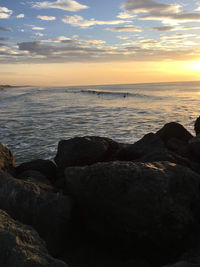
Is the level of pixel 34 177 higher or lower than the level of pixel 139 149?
lower

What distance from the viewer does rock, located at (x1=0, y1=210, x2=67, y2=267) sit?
263 centimetres

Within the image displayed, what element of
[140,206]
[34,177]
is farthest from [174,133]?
[140,206]

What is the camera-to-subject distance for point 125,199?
4246 millimetres

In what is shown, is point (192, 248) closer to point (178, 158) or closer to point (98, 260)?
point (98, 260)

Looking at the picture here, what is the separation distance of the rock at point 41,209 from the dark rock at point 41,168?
2.39 meters

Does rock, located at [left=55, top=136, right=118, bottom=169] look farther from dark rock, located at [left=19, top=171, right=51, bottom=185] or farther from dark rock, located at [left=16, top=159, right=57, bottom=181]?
dark rock, located at [left=19, top=171, right=51, bottom=185]

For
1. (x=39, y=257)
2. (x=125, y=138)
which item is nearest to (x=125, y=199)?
(x=39, y=257)

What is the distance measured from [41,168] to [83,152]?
1.26 meters

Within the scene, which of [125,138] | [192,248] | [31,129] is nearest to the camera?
[192,248]

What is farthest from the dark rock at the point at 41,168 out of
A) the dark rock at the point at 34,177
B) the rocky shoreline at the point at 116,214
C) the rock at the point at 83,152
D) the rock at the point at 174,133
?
the rock at the point at 174,133

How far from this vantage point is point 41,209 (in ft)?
14.3

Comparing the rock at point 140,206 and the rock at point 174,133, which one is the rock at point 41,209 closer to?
the rock at point 140,206

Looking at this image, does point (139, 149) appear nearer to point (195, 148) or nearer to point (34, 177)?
point (195, 148)

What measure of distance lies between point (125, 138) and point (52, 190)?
8.85 metres
